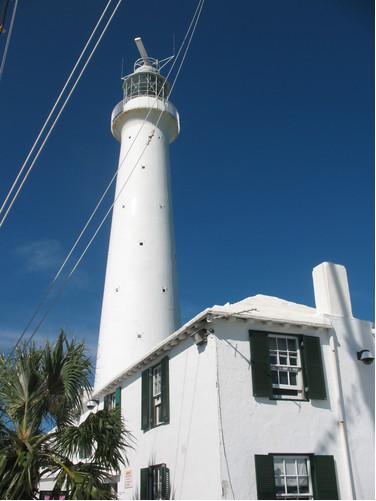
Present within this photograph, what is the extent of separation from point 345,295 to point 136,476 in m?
7.83

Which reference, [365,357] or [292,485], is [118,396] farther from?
[365,357]

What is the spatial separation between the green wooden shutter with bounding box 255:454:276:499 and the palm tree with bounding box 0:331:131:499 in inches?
115

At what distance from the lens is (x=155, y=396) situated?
1444 centimetres

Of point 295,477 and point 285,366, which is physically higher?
point 285,366

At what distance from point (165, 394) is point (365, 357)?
210 inches

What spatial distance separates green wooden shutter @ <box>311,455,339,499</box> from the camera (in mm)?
11414

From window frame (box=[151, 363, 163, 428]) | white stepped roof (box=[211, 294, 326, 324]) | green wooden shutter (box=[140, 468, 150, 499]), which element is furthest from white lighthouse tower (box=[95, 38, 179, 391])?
white stepped roof (box=[211, 294, 326, 324])

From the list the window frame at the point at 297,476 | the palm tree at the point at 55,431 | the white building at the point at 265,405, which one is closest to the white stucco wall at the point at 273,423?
the white building at the point at 265,405

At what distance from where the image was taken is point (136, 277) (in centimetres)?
2250

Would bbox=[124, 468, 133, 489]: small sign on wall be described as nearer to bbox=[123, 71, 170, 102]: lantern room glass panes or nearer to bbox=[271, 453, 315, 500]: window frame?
bbox=[271, 453, 315, 500]: window frame

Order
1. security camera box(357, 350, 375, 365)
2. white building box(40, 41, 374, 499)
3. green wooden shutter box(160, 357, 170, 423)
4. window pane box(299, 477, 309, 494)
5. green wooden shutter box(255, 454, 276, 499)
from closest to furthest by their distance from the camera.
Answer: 1. green wooden shutter box(255, 454, 276, 499)
2. white building box(40, 41, 374, 499)
3. window pane box(299, 477, 309, 494)
4. security camera box(357, 350, 375, 365)
5. green wooden shutter box(160, 357, 170, 423)

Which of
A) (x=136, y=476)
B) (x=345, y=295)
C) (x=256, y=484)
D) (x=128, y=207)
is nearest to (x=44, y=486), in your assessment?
(x=136, y=476)

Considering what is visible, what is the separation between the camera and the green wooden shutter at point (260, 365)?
38.9ft

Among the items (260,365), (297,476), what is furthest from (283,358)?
(297,476)
